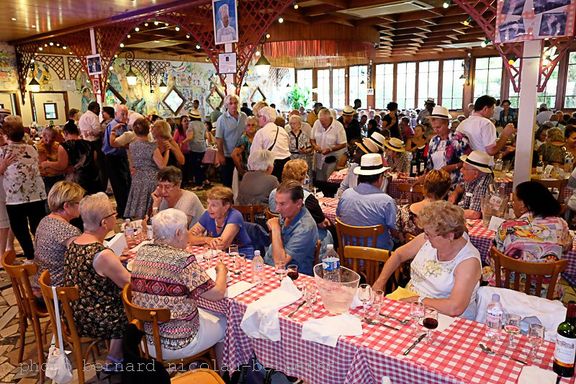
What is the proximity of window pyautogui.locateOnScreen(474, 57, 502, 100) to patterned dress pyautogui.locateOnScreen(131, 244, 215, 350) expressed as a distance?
17947mm

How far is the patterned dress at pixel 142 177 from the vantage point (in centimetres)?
579

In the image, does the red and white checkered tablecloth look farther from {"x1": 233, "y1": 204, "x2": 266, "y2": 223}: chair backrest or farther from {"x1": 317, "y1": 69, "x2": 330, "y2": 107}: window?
{"x1": 317, "y1": 69, "x2": 330, "y2": 107}: window

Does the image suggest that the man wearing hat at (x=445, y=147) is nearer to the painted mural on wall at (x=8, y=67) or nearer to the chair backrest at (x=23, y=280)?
the chair backrest at (x=23, y=280)

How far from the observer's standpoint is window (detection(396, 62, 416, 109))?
20.0m

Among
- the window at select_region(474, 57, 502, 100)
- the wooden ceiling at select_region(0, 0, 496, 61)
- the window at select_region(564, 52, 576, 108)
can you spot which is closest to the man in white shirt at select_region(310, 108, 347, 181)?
the wooden ceiling at select_region(0, 0, 496, 61)

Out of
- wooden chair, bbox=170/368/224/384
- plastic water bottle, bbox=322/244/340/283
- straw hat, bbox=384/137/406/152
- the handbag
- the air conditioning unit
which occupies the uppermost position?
the air conditioning unit

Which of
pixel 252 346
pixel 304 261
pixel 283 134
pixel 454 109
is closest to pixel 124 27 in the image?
pixel 283 134

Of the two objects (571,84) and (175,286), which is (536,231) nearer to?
(175,286)

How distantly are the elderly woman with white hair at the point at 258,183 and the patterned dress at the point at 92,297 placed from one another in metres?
2.18

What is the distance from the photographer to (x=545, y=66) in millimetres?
5051

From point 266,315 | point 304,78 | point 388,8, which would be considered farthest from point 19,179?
point 304,78

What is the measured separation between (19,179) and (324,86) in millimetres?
18706

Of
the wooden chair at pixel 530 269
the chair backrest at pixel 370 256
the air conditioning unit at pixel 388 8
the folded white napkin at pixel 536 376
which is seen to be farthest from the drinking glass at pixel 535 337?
the air conditioning unit at pixel 388 8

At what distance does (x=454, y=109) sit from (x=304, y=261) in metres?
17.2
